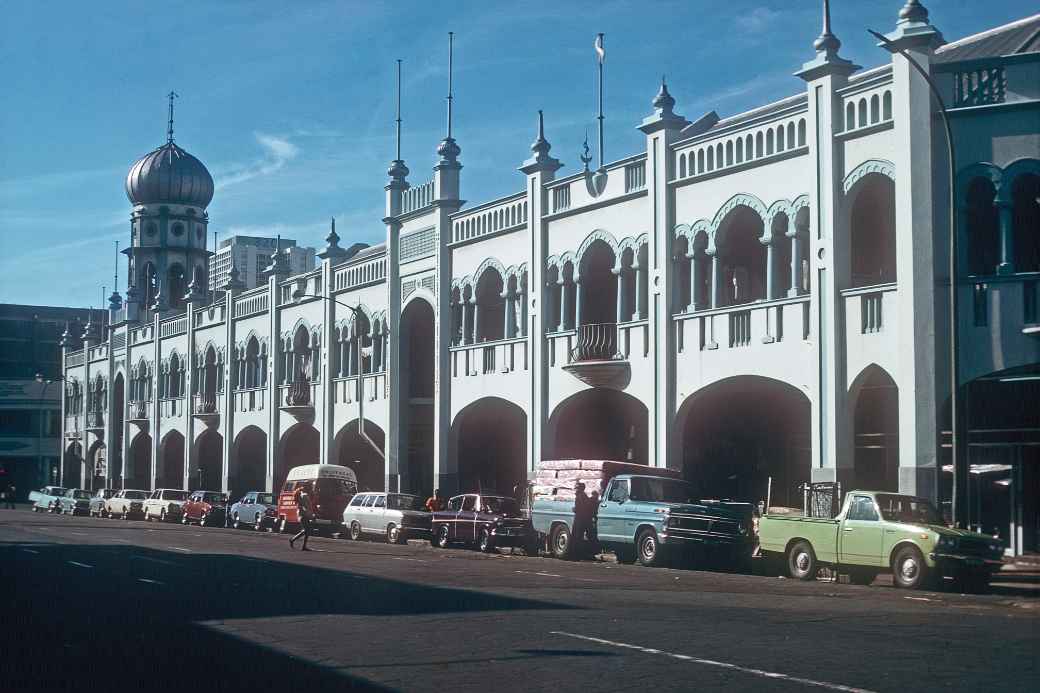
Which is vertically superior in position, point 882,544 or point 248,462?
point 248,462

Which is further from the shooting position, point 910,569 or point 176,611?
point 910,569

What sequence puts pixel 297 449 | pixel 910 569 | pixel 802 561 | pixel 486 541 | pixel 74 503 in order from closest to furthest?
pixel 910 569 → pixel 802 561 → pixel 486 541 → pixel 297 449 → pixel 74 503

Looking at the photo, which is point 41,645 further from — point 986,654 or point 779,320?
point 779,320

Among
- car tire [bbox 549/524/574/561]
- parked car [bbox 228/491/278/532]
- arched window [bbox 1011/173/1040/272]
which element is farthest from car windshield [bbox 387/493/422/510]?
arched window [bbox 1011/173/1040/272]

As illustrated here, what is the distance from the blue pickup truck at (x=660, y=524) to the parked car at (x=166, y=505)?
2917cm

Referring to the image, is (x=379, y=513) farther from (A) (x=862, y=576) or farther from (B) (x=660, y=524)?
(A) (x=862, y=576)

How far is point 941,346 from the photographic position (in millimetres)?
26031

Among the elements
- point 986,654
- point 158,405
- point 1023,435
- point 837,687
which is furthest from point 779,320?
point 158,405

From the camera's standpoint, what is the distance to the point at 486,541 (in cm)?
3250

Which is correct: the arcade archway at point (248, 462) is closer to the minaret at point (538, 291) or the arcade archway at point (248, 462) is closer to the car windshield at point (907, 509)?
the minaret at point (538, 291)

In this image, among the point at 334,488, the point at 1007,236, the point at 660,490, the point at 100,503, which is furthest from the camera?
the point at 100,503

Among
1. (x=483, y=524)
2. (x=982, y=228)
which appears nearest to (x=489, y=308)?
(x=483, y=524)

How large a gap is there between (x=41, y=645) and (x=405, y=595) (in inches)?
248

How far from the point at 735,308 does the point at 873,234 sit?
3.64 meters
